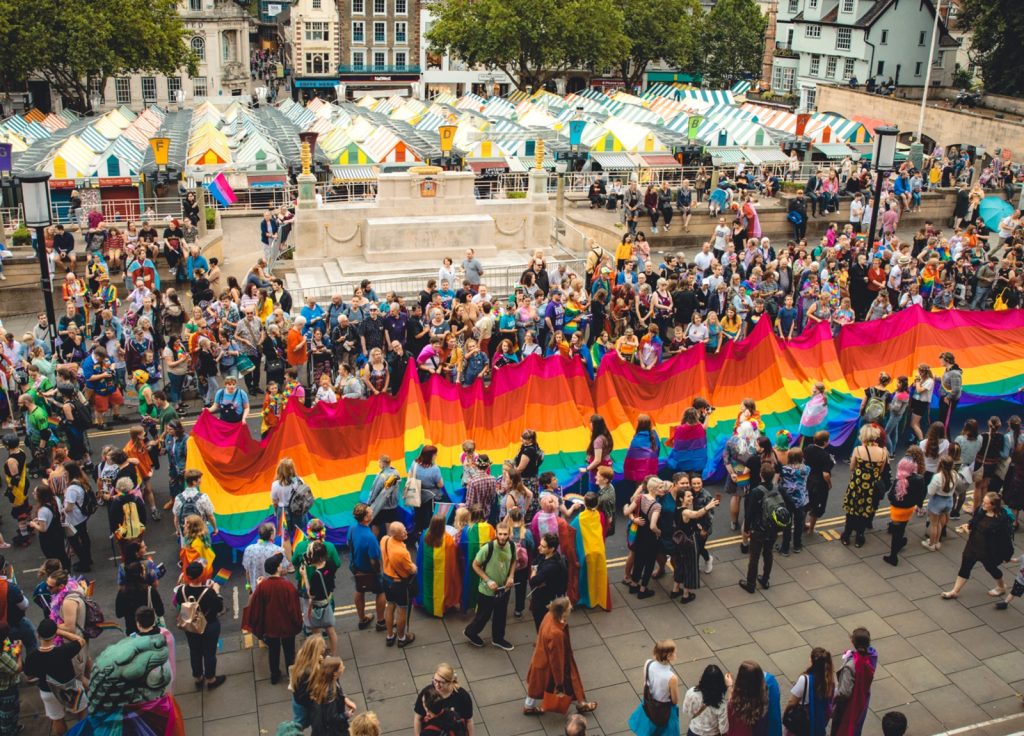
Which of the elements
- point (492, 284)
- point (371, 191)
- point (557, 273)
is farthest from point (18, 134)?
point (557, 273)

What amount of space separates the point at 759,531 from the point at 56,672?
750cm

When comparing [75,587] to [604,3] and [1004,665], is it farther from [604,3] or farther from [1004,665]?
[604,3]

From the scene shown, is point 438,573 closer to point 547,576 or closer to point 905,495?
point 547,576

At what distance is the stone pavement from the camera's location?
977cm

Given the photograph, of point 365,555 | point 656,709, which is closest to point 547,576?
point 365,555

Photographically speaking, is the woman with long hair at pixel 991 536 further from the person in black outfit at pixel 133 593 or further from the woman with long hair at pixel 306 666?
the person in black outfit at pixel 133 593

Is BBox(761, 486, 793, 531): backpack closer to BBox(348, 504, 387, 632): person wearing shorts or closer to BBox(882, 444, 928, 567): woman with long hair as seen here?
BBox(882, 444, 928, 567): woman with long hair

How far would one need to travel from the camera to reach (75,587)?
9.37 metres

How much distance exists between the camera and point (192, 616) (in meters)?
9.43

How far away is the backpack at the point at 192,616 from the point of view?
30.9 feet

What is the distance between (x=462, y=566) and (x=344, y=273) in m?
13.9

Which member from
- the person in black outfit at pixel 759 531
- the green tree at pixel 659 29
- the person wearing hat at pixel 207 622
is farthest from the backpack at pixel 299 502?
the green tree at pixel 659 29

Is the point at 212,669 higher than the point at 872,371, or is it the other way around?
the point at 872,371

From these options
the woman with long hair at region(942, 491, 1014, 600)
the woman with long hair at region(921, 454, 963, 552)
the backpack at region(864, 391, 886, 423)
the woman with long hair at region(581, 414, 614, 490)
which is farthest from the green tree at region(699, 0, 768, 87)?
the woman with long hair at region(942, 491, 1014, 600)
